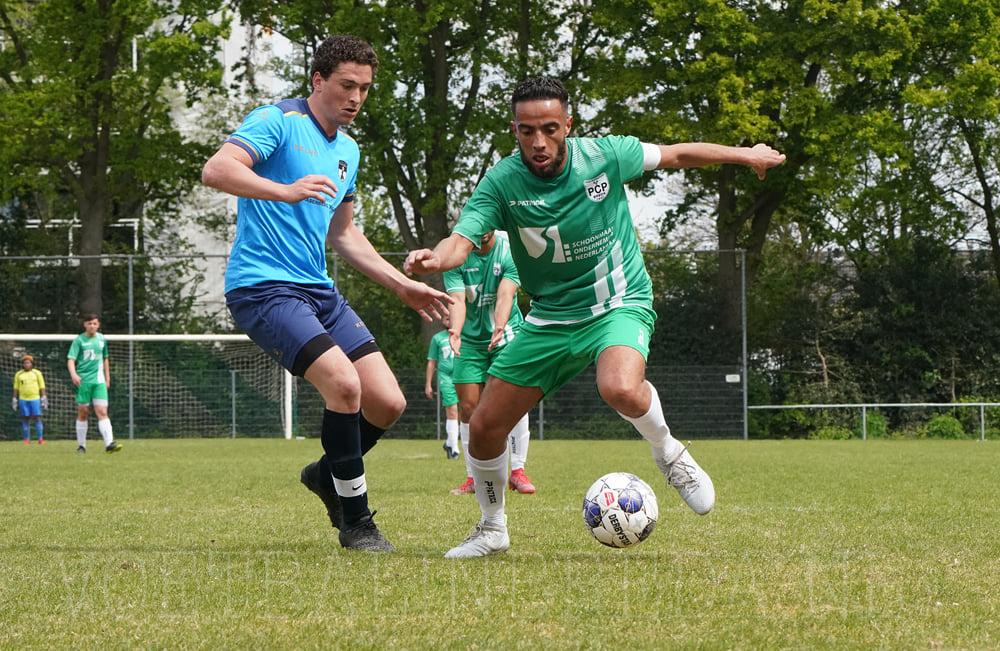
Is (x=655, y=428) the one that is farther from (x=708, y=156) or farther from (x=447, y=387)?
(x=447, y=387)

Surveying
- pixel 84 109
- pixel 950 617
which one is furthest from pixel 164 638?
pixel 84 109

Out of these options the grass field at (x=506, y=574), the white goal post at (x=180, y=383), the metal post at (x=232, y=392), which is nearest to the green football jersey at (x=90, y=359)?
the white goal post at (x=180, y=383)

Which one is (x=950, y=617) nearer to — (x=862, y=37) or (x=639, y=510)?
(x=639, y=510)

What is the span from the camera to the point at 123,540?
19.4 feet

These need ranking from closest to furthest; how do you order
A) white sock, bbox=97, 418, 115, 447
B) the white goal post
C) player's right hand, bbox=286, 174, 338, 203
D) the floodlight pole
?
player's right hand, bbox=286, 174, 338, 203
white sock, bbox=97, 418, 115, 447
the floodlight pole
the white goal post

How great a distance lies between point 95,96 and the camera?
27.9 metres

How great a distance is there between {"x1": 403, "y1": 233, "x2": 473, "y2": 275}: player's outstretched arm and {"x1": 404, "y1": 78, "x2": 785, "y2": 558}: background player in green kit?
12 centimetres

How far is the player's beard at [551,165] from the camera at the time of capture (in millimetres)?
5184

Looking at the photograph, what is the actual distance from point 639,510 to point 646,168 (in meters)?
1.66

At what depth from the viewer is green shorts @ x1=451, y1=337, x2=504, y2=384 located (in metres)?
9.76

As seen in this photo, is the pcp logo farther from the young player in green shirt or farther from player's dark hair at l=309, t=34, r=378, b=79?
the young player in green shirt

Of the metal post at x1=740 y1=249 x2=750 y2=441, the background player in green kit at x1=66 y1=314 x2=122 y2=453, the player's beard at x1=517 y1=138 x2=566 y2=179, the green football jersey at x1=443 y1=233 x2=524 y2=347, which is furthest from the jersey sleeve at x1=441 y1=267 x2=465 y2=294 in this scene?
the metal post at x1=740 y1=249 x2=750 y2=441

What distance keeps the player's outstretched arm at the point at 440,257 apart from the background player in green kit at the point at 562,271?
12 cm

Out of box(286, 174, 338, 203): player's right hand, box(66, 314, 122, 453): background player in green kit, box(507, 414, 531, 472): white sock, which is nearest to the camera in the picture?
box(286, 174, 338, 203): player's right hand
